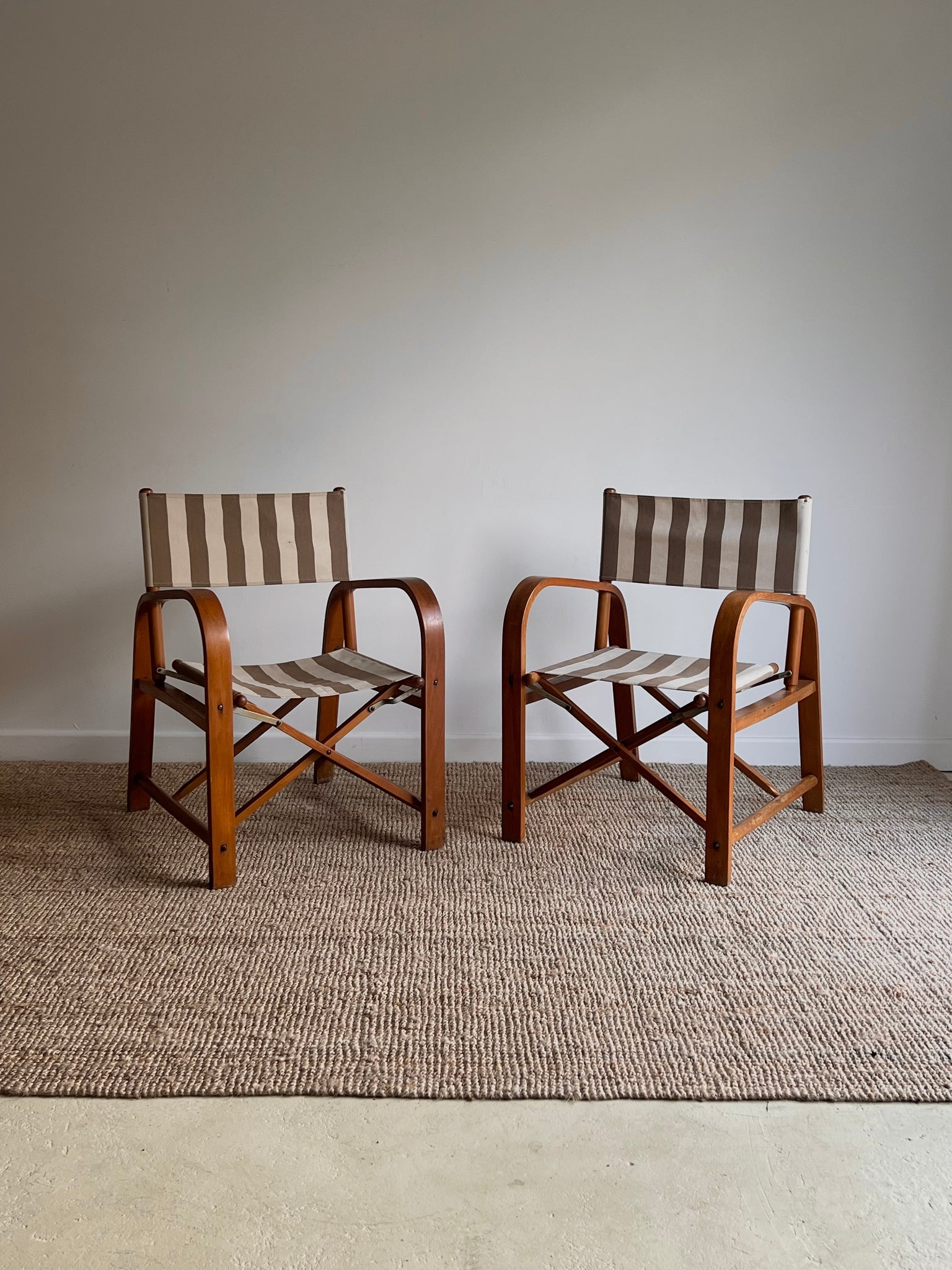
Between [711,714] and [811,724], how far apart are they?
0.56m

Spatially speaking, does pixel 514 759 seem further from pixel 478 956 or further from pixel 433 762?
pixel 478 956

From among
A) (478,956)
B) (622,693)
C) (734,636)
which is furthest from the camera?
(622,693)

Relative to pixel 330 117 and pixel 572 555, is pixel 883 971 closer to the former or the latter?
pixel 572 555

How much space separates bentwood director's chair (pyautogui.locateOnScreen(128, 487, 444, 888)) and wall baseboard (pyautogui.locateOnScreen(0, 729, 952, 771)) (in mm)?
270

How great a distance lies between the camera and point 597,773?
9.45 feet

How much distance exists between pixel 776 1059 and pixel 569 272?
215cm

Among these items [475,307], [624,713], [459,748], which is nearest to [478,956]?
[624,713]

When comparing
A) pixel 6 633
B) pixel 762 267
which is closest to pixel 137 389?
pixel 6 633

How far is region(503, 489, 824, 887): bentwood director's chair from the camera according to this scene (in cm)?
214

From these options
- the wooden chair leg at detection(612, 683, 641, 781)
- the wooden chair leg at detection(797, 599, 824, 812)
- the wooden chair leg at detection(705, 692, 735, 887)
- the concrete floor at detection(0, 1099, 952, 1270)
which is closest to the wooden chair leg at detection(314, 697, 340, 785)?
the wooden chair leg at detection(612, 683, 641, 781)

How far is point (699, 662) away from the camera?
240 cm

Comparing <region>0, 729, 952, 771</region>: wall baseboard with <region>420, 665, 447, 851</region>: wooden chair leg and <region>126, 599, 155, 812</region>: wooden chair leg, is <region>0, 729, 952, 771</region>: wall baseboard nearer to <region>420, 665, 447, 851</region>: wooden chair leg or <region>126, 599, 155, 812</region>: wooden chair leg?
<region>126, 599, 155, 812</region>: wooden chair leg

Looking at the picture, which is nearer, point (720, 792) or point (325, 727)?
point (720, 792)

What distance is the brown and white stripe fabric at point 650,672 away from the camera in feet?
7.24
